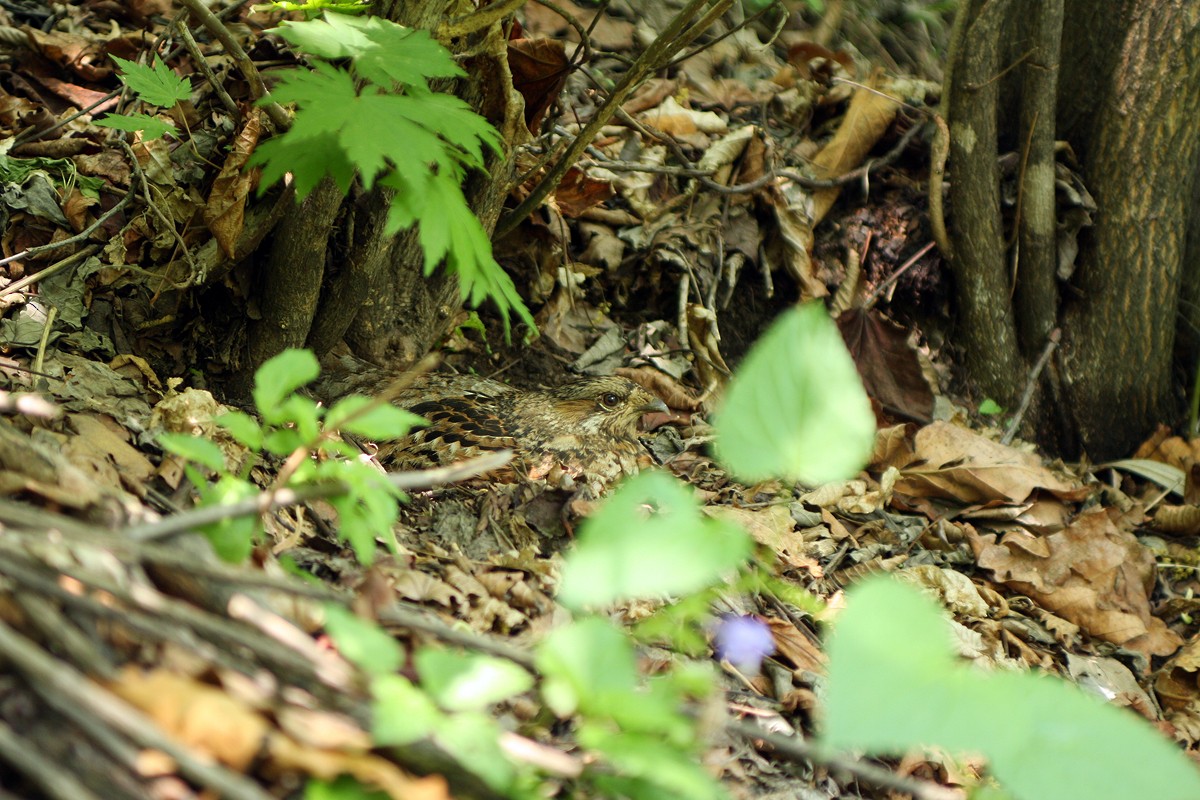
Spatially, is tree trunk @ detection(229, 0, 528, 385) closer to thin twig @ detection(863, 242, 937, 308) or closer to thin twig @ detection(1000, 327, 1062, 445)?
thin twig @ detection(863, 242, 937, 308)

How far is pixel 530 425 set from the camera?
4.05m

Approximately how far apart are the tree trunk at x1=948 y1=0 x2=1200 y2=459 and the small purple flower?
103 inches

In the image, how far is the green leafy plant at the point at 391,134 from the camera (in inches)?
81.8

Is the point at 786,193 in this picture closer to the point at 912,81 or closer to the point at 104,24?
the point at 912,81

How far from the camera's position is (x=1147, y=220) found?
4539mm

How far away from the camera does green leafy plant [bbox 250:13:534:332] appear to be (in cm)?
208

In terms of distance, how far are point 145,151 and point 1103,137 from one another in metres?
4.32

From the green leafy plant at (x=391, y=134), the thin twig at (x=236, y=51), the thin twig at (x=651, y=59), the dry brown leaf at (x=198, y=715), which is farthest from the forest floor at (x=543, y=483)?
the green leafy plant at (x=391, y=134)

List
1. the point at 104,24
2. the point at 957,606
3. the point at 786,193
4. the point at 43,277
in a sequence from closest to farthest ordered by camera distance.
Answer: the point at 43,277, the point at 957,606, the point at 104,24, the point at 786,193

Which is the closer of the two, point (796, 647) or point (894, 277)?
point (796, 647)

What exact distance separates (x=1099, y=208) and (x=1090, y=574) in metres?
1.90

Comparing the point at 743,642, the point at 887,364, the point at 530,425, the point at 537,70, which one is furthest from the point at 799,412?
the point at 887,364

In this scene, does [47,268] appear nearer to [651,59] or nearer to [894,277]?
[651,59]

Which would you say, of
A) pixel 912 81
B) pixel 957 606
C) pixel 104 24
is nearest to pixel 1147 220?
pixel 912 81
